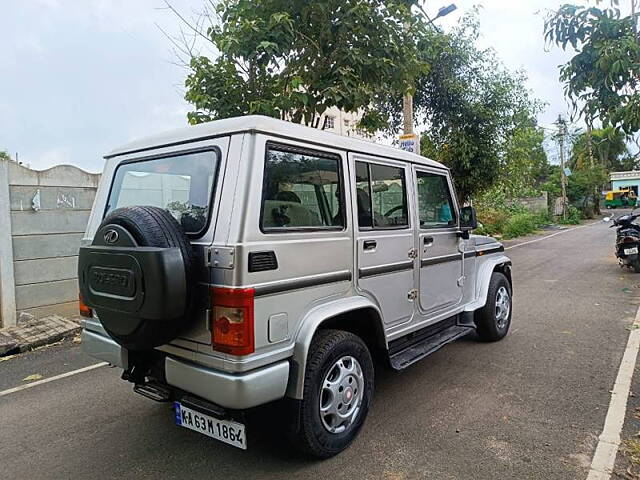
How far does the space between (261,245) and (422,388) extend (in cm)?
227

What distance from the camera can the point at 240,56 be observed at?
561cm

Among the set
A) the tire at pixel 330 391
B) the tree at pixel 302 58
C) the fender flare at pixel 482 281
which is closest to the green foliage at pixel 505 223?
the tree at pixel 302 58

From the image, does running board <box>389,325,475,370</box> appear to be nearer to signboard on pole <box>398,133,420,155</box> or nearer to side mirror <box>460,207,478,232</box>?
side mirror <box>460,207,478,232</box>

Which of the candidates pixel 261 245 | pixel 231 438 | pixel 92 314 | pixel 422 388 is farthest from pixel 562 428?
pixel 92 314

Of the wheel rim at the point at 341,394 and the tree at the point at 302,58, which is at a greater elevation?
the tree at the point at 302,58

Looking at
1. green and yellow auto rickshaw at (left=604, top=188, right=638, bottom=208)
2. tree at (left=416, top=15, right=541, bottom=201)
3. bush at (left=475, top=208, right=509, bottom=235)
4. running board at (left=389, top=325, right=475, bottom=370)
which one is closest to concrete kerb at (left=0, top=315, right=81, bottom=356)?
running board at (left=389, top=325, right=475, bottom=370)

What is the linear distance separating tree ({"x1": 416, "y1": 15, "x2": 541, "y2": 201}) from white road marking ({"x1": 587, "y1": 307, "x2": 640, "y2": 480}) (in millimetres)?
8992

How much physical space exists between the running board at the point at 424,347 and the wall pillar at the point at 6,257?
5313mm

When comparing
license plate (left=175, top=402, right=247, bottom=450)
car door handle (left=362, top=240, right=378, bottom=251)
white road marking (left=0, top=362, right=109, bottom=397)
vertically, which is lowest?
white road marking (left=0, top=362, right=109, bottom=397)

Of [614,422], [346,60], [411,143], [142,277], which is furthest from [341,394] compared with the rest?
[411,143]

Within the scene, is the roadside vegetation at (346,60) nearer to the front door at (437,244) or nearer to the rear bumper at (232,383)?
the front door at (437,244)

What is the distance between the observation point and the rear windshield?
271cm

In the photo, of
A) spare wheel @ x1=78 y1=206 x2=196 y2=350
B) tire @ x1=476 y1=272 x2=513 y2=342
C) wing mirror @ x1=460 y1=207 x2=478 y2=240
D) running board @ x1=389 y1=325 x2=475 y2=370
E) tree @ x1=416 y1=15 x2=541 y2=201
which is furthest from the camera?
tree @ x1=416 y1=15 x2=541 y2=201

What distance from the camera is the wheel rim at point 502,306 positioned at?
5.21m
